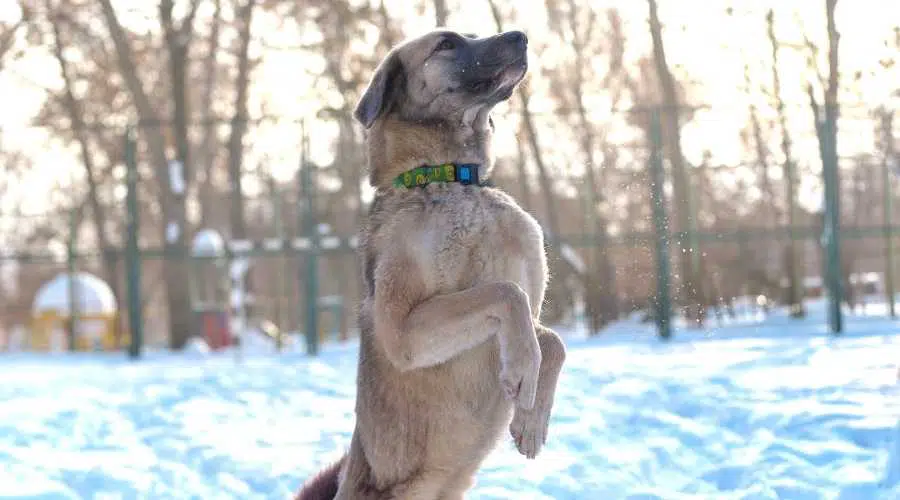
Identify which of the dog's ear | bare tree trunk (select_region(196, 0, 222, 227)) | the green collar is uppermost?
bare tree trunk (select_region(196, 0, 222, 227))

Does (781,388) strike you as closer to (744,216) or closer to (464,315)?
(464,315)

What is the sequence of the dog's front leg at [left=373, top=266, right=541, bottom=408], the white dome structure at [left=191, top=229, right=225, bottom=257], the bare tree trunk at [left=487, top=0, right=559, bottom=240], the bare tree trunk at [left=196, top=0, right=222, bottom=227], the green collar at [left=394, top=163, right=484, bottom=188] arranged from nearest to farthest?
the dog's front leg at [left=373, top=266, right=541, bottom=408]
the green collar at [left=394, top=163, right=484, bottom=188]
the white dome structure at [left=191, top=229, right=225, bottom=257]
the bare tree trunk at [left=487, top=0, right=559, bottom=240]
the bare tree trunk at [left=196, top=0, right=222, bottom=227]

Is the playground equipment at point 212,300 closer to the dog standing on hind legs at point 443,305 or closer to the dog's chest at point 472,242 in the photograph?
the dog standing on hind legs at point 443,305

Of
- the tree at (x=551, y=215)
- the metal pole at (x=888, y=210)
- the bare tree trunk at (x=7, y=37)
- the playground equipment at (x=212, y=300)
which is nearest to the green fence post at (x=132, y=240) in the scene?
the playground equipment at (x=212, y=300)

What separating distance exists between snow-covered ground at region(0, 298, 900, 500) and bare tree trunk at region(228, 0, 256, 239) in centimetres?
542

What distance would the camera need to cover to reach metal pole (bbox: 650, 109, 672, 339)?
47.4ft

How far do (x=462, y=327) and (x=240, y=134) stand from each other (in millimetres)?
15609

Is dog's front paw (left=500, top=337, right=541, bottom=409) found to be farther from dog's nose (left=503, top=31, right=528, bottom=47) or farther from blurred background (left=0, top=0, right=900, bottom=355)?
blurred background (left=0, top=0, right=900, bottom=355)

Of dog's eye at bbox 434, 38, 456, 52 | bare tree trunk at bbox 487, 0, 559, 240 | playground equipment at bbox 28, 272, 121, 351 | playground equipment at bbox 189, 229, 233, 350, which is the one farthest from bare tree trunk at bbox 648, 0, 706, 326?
dog's eye at bbox 434, 38, 456, 52

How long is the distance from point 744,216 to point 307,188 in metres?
5.46

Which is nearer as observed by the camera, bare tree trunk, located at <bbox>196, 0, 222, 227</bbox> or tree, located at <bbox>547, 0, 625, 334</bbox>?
tree, located at <bbox>547, 0, 625, 334</bbox>

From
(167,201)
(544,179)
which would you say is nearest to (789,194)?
(544,179)

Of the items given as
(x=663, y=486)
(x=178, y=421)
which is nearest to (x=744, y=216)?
(x=178, y=421)

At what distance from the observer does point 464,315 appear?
3.45 meters
